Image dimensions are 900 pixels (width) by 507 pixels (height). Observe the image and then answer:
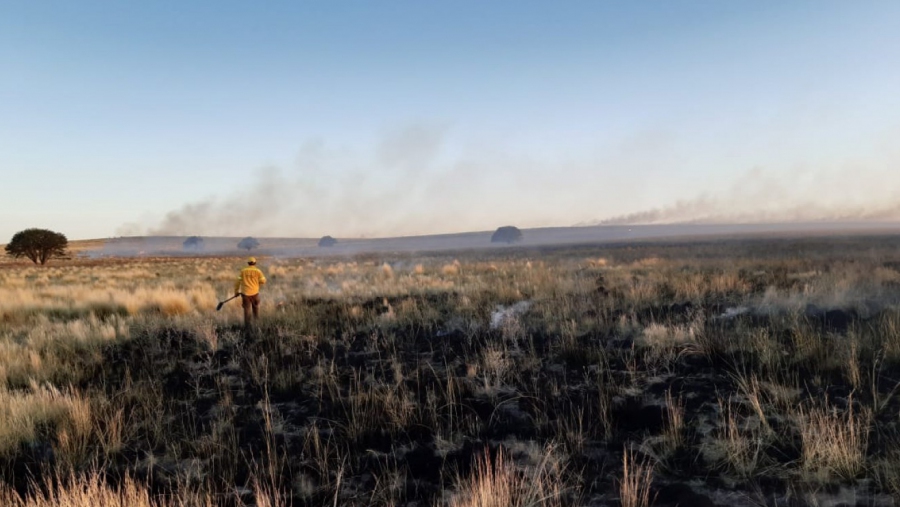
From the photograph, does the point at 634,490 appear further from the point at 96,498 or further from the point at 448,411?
the point at 96,498

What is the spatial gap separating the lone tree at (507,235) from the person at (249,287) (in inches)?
5932

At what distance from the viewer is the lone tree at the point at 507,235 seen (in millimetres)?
162125

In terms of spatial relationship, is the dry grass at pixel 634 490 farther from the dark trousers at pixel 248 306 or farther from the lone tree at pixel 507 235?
the lone tree at pixel 507 235

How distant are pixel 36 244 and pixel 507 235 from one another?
133828mm

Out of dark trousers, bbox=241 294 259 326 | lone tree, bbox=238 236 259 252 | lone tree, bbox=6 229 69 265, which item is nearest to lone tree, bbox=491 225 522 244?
lone tree, bbox=238 236 259 252

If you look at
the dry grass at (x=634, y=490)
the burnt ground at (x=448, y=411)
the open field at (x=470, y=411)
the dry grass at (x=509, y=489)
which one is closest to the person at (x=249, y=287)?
the open field at (x=470, y=411)

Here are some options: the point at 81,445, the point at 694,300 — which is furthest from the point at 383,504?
the point at 694,300

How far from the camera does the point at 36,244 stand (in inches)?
1847

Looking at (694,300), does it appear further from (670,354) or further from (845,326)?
(670,354)

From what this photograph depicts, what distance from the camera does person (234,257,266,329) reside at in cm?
1098

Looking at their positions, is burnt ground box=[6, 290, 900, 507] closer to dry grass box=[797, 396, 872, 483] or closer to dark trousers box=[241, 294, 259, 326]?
dry grass box=[797, 396, 872, 483]

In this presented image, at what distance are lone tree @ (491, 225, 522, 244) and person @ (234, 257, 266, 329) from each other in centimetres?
15067

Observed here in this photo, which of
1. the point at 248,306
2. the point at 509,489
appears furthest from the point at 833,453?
the point at 248,306

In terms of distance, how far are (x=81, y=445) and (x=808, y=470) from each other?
21.9ft
